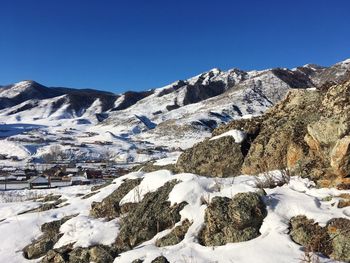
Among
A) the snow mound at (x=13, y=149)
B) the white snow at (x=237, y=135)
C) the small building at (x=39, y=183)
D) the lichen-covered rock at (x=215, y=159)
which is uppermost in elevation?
the white snow at (x=237, y=135)

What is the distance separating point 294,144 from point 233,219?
3478 mm

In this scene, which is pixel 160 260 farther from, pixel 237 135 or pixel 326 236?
pixel 237 135

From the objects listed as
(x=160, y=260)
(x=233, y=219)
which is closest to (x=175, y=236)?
(x=160, y=260)

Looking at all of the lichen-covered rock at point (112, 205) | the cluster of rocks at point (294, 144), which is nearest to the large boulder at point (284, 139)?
the cluster of rocks at point (294, 144)

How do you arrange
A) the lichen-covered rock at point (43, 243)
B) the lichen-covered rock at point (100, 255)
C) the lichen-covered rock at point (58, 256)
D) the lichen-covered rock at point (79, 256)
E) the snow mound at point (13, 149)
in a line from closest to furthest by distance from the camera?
the lichen-covered rock at point (100, 255) < the lichen-covered rock at point (79, 256) < the lichen-covered rock at point (58, 256) < the lichen-covered rock at point (43, 243) < the snow mound at point (13, 149)

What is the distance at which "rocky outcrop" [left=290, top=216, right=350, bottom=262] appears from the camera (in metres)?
5.30

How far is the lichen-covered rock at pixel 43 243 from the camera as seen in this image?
7852mm

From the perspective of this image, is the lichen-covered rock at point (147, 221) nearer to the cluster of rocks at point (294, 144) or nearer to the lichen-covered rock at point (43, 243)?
the lichen-covered rock at point (43, 243)

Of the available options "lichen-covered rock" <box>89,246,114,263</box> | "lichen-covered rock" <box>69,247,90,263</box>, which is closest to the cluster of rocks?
"lichen-covered rock" <box>89,246,114,263</box>

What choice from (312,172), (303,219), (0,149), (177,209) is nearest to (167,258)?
(177,209)

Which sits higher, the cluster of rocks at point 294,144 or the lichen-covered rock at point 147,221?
the cluster of rocks at point 294,144

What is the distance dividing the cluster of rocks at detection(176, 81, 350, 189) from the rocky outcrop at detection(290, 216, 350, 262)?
141cm

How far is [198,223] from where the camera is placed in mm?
6789

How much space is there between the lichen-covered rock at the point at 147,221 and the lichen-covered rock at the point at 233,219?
1068 millimetres
